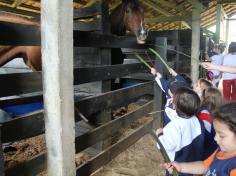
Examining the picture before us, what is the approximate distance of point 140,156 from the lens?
3.24 metres

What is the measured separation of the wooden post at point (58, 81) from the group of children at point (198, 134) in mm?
690

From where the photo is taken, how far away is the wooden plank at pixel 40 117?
166cm

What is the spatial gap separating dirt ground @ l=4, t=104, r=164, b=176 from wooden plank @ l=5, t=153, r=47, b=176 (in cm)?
80

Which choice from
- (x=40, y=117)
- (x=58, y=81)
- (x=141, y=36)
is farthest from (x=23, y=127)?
(x=141, y=36)

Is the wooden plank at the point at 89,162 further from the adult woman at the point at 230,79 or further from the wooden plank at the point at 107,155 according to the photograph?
the adult woman at the point at 230,79

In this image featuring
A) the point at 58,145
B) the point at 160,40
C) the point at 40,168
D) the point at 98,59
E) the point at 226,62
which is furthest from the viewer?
the point at 226,62

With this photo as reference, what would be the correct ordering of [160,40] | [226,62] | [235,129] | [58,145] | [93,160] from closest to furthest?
[235,129]
[58,145]
[93,160]
[160,40]
[226,62]

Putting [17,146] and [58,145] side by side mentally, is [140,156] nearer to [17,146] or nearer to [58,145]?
[17,146]

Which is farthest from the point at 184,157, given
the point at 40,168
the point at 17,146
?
the point at 17,146

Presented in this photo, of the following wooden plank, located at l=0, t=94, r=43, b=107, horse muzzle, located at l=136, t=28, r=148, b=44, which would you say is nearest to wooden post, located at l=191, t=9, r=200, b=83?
horse muzzle, located at l=136, t=28, r=148, b=44

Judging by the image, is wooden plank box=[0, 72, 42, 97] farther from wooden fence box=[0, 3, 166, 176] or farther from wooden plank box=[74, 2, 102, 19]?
wooden plank box=[74, 2, 102, 19]

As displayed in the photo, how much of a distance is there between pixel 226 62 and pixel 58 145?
4207mm

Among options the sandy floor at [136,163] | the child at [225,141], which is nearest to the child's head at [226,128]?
the child at [225,141]

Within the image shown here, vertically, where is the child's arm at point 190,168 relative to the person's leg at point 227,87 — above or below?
below
